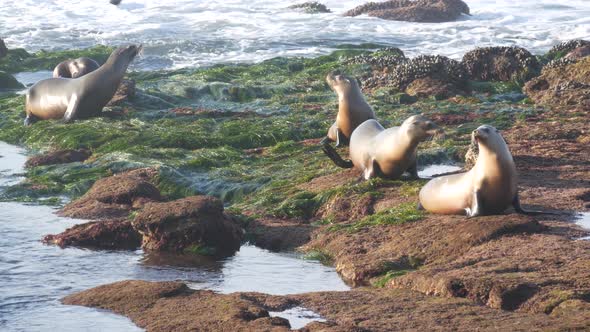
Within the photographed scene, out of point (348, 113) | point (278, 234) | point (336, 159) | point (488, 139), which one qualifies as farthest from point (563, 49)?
point (488, 139)

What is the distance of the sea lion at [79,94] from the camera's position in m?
16.4

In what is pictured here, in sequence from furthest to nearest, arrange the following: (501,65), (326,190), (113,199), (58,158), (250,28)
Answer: (250,28), (501,65), (58,158), (113,199), (326,190)

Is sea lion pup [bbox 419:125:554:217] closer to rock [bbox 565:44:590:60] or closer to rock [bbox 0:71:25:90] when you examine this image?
rock [bbox 565:44:590:60]

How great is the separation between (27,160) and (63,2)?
86.0 ft

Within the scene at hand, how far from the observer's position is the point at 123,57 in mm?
16953

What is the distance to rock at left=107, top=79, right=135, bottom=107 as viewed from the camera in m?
17.2

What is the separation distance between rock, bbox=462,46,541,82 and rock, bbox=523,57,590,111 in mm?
1240

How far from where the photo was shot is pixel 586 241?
7.57 m

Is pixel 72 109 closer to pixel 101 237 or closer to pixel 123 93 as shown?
pixel 123 93

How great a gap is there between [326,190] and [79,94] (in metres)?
6.93

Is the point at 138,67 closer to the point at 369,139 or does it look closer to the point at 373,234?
the point at 369,139

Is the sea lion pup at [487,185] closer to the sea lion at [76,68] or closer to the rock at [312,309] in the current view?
the rock at [312,309]

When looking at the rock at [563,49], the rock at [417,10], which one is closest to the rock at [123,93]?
the rock at [563,49]

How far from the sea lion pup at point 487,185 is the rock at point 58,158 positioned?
634 centimetres
